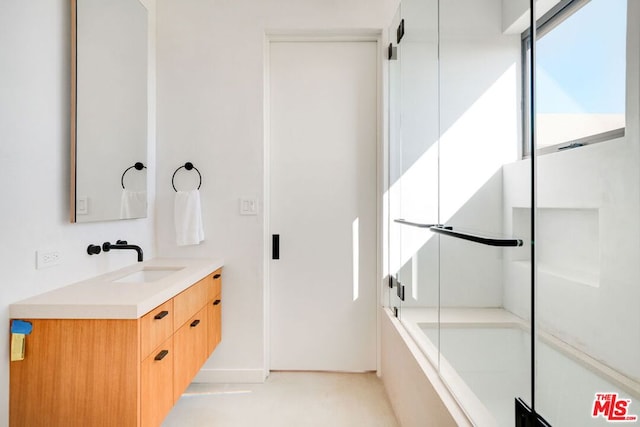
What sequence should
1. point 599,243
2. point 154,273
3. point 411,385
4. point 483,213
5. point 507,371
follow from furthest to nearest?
point 154,273 → point 411,385 → point 483,213 → point 507,371 → point 599,243

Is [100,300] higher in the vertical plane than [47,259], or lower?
lower

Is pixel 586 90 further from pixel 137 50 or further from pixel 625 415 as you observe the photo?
pixel 137 50

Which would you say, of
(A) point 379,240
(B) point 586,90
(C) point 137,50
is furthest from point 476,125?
(C) point 137,50

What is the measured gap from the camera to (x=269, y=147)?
8.89ft

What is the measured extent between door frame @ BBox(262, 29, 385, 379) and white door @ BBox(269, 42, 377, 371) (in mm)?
32

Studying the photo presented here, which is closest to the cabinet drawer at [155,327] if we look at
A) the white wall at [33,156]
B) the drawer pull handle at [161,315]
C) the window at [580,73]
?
the drawer pull handle at [161,315]

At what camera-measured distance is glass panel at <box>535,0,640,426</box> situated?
643 mm

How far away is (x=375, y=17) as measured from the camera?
2566 millimetres

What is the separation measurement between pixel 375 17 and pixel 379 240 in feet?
4.92

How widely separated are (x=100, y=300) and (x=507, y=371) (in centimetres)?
136

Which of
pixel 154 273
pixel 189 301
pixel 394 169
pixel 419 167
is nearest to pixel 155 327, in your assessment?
pixel 189 301

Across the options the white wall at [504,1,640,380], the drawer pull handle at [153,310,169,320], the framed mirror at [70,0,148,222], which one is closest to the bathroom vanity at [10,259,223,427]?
the drawer pull handle at [153,310,169,320]

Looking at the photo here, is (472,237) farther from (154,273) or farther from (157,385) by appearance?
(154,273)

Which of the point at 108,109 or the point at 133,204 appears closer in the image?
the point at 108,109
